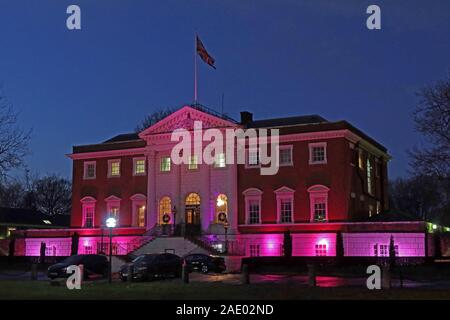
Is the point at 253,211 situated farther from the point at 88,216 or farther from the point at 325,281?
the point at 325,281

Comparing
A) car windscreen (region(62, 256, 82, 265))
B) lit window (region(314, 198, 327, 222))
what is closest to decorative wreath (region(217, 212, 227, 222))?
lit window (region(314, 198, 327, 222))

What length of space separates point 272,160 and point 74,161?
21.1 m

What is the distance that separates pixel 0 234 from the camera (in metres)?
82.1

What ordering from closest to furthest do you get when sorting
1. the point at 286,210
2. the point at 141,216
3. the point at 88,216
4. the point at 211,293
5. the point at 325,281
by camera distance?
1. the point at 211,293
2. the point at 325,281
3. the point at 286,210
4. the point at 141,216
5. the point at 88,216

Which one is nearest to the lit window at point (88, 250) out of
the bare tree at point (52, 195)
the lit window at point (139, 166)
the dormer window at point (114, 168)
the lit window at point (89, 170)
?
the lit window at point (89, 170)

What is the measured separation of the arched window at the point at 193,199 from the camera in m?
56.6

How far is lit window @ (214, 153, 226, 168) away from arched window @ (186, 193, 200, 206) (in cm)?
320

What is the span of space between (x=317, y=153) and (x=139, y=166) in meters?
17.1

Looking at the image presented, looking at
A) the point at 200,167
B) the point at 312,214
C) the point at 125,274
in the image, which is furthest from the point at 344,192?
the point at 125,274

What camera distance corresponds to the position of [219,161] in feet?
184

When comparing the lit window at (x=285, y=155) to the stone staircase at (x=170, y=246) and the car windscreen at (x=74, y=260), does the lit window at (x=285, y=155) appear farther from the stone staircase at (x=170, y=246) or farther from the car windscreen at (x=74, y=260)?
the car windscreen at (x=74, y=260)

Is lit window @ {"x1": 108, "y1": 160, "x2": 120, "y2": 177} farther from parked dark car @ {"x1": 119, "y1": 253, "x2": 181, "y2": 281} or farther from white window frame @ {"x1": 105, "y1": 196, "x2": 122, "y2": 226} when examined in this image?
parked dark car @ {"x1": 119, "y1": 253, "x2": 181, "y2": 281}

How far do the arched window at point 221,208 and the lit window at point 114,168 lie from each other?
11214 mm

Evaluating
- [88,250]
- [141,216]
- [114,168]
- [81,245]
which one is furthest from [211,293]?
[114,168]
